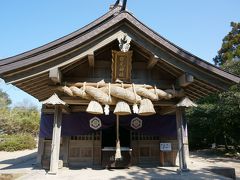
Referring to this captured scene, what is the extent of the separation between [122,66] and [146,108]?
1.68 m

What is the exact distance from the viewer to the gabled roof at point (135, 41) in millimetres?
6160

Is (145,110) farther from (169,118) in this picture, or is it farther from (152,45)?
(169,118)

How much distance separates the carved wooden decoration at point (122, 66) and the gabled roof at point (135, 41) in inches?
22.3

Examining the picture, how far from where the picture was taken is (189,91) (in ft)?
26.3

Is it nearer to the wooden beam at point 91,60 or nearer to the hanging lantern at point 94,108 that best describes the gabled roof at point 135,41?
the wooden beam at point 91,60

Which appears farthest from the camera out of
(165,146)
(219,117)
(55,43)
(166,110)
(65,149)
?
(219,117)

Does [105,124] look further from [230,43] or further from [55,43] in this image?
[230,43]

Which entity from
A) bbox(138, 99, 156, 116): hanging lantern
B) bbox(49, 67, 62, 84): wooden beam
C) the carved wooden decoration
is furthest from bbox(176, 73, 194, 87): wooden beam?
bbox(49, 67, 62, 84): wooden beam

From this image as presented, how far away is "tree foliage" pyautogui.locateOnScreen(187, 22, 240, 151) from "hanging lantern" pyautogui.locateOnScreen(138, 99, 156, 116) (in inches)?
463

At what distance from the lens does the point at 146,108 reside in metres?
6.25

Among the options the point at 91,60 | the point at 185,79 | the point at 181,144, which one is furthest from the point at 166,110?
the point at 91,60

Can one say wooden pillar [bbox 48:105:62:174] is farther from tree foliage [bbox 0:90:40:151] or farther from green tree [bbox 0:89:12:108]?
green tree [bbox 0:89:12:108]

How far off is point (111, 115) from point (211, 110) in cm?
1191

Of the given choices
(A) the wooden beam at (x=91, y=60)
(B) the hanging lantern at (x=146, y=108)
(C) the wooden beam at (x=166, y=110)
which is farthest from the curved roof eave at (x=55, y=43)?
(C) the wooden beam at (x=166, y=110)
